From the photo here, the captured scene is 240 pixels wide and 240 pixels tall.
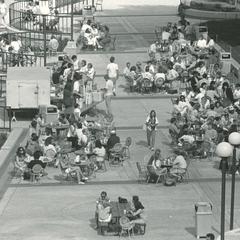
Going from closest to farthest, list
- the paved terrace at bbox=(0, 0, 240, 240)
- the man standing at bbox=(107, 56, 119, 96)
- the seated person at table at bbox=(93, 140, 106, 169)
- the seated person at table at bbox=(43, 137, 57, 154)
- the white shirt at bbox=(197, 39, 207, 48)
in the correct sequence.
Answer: the paved terrace at bbox=(0, 0, 240, 240) → the seated person at table at bbox=(93, 140, 106, 169) → the seated person at table at bbox=(43, 137, 57, 154) → the man standing at bbox=(107, 56, 119, 96) → the white shirt at bbox=(197, 39, 207, 48)

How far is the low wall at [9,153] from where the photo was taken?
30.4 meters

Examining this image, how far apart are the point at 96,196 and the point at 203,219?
4.28 metres

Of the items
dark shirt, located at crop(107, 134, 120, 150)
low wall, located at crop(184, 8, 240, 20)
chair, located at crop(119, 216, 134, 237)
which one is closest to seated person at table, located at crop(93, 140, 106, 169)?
dark shirt, located at crop(107, 134, 120, 150)

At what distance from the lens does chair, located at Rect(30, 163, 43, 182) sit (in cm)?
2992

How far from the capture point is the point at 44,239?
2544 cm

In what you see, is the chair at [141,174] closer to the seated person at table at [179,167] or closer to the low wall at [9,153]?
the seated person at table at [179,167]

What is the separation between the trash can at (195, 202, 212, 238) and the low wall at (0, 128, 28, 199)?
6.12 m

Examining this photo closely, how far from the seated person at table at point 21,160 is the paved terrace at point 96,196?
37cm

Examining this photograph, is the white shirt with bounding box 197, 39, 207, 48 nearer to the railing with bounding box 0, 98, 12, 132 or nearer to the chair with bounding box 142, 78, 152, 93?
the chair with bounding box 142, 78, 152, 93

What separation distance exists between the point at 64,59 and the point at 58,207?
14032 millimetres

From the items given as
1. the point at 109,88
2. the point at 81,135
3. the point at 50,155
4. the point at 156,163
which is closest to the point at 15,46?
the point at 109,88

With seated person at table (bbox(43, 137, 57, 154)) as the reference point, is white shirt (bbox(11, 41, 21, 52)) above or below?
above

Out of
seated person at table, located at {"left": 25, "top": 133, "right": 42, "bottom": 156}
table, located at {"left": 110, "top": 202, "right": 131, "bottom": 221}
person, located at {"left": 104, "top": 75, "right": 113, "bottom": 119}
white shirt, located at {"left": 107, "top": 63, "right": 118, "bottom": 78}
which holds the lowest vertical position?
table, located at {"left": 110, "top": 202, "right": 131, "bottom": 221}

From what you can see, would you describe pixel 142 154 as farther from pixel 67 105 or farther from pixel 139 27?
pixel 139 27
